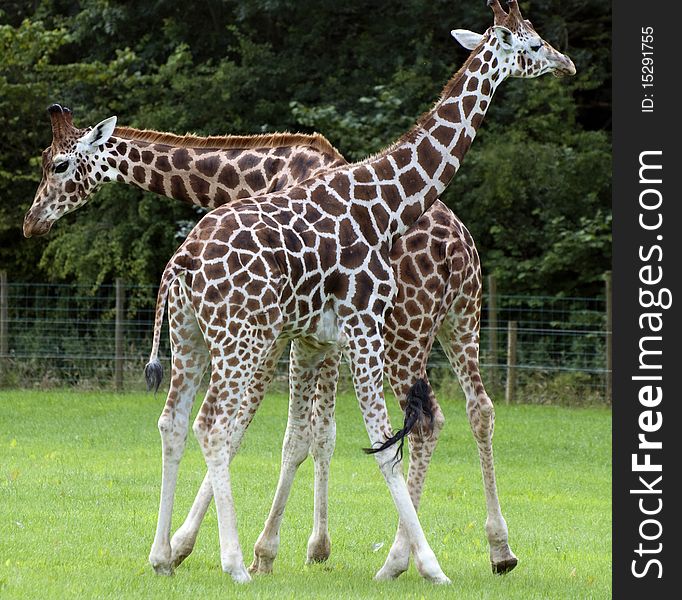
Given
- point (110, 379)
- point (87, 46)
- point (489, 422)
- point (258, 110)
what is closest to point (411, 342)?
point (489, 422)

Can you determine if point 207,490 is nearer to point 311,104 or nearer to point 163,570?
point 163,570

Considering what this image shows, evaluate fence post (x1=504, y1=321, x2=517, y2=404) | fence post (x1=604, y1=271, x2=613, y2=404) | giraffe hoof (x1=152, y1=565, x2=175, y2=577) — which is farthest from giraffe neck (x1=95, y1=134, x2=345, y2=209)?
fence post (x1=604, y1=271, x2=613, y2=404)

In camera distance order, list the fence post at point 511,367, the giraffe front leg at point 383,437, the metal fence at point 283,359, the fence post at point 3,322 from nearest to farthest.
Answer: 1. the giraffe front leg at point 383,437
2. the fence post at point 511,367
3. the metal fence at point 283,359
4. the fence post at point 3,322

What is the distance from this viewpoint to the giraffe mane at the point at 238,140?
746 centimetres

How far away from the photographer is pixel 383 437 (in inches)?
250

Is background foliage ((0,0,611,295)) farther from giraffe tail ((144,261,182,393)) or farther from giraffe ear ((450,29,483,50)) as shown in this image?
giraffe tail ((144,261,182,393))

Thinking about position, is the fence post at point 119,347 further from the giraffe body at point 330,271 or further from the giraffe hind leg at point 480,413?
the giraffe body at point 330,271

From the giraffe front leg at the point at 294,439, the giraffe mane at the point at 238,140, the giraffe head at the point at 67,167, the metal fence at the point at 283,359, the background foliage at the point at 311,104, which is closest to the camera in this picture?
the giraffe front leg at the point at 294,439

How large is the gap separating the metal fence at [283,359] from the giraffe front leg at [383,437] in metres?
10.0

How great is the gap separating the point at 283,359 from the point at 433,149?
11.1m

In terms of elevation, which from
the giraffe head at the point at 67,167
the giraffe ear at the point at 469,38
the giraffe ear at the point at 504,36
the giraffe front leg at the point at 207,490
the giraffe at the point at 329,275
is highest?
the giraffe ear at the point at 469,38

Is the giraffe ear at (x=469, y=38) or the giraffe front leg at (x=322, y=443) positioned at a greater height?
the giraffe ear at (x=469, y=38)

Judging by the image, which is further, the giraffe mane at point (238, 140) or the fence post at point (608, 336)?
the fence post at point (608, 336)

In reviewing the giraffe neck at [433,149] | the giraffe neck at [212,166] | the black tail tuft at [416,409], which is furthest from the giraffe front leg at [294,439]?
the giraffe neck at [212,166]
